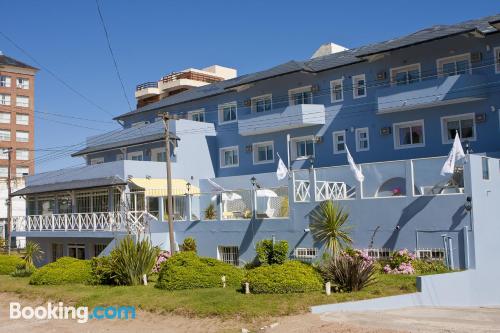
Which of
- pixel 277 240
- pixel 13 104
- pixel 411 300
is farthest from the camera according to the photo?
pixel 13 104

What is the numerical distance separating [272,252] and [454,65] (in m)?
13.6

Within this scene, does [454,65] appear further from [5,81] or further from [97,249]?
[5,81]

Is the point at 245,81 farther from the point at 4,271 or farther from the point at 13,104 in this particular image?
the point at 13,104

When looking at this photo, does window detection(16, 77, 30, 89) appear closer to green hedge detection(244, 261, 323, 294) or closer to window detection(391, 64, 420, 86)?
window detection(391, 64, 420, 86)

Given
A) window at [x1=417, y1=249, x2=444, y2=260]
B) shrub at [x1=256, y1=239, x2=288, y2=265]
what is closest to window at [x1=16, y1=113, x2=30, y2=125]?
shrub at [x1=256, y1=239, x2=288, y2=265]

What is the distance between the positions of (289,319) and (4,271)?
829 inches

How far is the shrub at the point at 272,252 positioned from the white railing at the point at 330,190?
2974 mm

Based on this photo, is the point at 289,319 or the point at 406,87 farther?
the point at 406,87

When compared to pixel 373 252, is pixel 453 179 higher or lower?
higher

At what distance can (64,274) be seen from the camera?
24422mm

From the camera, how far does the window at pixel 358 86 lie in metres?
32.1

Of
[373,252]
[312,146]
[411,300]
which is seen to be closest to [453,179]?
[373,252]

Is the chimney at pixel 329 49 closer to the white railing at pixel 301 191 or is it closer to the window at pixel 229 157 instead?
the window at pixel 229 157

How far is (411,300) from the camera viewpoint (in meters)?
17.3
